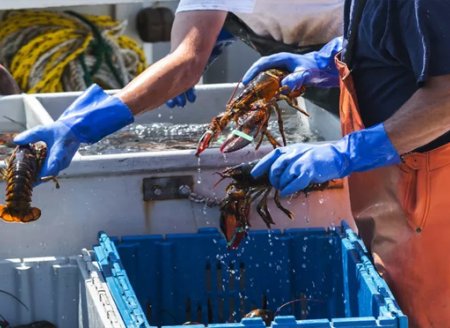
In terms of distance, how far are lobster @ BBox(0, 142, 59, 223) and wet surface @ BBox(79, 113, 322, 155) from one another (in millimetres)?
1039

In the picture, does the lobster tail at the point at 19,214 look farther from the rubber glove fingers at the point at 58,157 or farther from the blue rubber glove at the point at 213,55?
the blue rubber glove at the point at 213,55

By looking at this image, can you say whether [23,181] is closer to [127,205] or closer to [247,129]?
[127,205]

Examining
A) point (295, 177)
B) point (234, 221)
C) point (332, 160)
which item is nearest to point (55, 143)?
point (234, 221)

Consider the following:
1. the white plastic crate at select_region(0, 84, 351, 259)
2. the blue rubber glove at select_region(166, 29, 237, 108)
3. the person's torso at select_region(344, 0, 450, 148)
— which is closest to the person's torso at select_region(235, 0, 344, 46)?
the blue rubber glove at select_region(166, 29, 237, 108)

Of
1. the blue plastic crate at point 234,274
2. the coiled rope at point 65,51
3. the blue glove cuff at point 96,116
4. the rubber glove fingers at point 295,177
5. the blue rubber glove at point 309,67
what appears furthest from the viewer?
the coiled rope at point 65,51

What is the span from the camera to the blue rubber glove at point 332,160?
3.60 m

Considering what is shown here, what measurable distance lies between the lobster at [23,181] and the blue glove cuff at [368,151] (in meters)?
1.04

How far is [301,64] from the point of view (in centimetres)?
446

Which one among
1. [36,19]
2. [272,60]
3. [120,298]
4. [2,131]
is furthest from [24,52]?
[120,298]

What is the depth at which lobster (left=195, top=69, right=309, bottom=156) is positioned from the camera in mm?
4316

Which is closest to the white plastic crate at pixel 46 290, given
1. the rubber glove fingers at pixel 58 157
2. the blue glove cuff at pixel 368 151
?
the rubber glove fingers at pixel 58 157

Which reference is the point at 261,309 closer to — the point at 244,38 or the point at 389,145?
the point at 389,145

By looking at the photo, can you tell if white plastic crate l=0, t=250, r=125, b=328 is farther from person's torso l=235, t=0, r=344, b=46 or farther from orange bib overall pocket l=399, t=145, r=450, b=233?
person's torso l=235, t=0, r=344, b=46

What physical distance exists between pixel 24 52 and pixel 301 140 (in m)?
2.96
